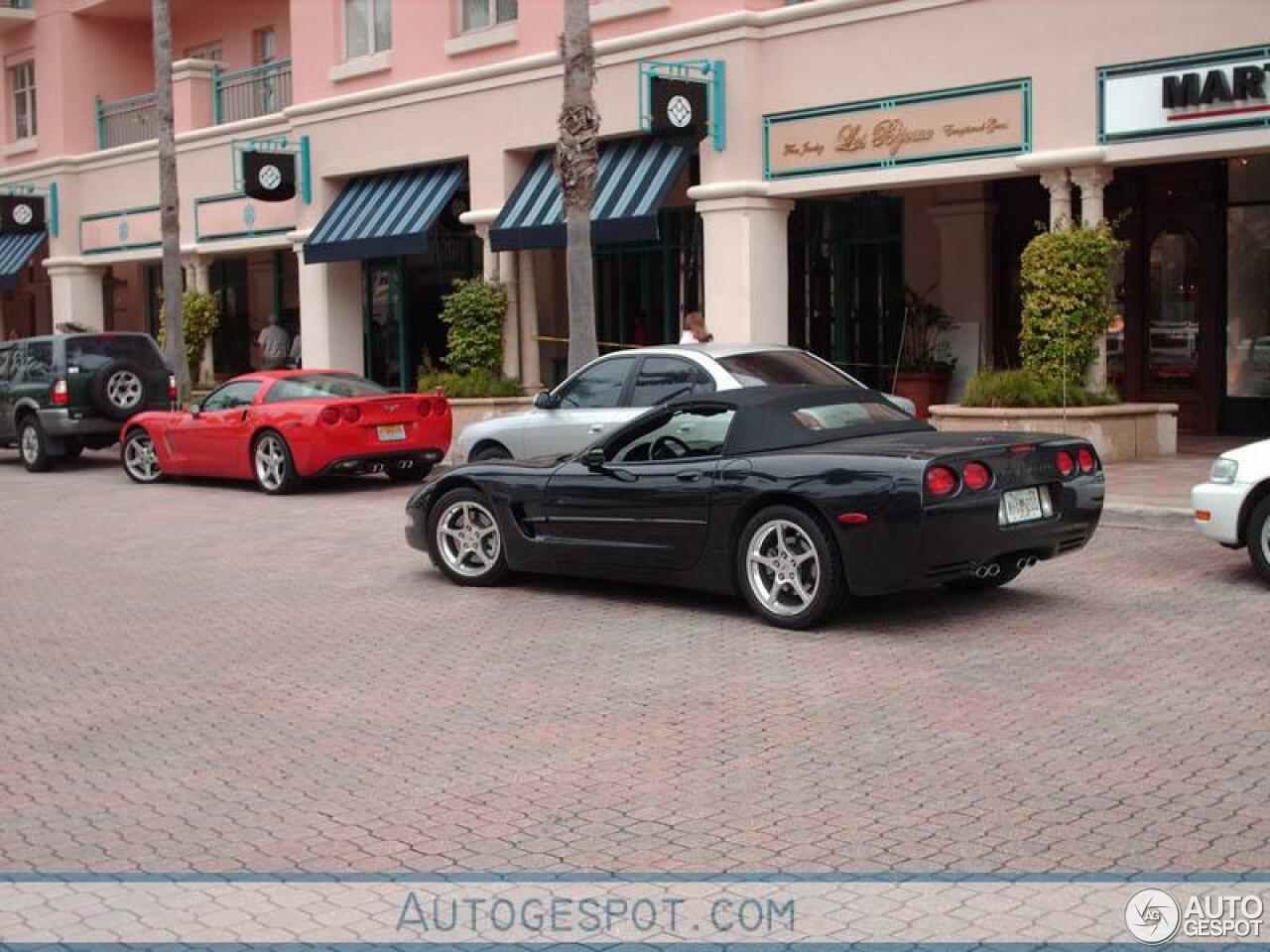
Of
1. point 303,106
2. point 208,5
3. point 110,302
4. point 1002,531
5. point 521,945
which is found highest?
point 208,5

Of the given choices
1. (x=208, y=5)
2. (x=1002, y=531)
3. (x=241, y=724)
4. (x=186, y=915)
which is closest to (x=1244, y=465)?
(x=1002, y=531)

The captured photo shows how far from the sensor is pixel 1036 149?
17.4 meters

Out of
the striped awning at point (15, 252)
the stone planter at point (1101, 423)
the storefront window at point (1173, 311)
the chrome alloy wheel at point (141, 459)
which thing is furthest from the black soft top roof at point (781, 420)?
the striped awning at point (15, 252)

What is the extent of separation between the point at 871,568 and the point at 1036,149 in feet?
33.0

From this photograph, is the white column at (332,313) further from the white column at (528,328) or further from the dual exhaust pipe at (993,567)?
the dual exhaust pipe at (993,567)

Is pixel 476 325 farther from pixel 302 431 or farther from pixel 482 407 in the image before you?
pixel 302 431

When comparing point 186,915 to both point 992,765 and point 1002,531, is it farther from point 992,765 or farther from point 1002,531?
point 1002,531

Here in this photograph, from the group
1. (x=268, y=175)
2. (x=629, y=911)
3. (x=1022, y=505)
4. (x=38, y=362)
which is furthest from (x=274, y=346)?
(x=629, y=911)

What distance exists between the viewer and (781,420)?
9664 mm

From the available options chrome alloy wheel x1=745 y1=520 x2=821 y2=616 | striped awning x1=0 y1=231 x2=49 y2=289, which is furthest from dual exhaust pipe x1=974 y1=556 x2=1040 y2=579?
striped awning x1=0 y1=231 x2=49 y2=289

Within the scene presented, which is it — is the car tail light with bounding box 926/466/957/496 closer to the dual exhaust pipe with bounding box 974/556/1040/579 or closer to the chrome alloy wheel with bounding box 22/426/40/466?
the dual exhaust pipe with bounding box 974/556/1040/579

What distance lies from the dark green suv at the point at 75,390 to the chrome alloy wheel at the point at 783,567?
1426 cm

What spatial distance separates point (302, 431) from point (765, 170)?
6830 millimetres

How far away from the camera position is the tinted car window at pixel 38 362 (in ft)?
70.7
